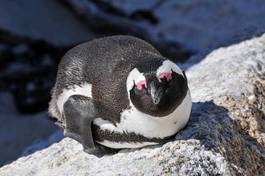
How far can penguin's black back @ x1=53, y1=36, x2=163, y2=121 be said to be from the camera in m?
2.99

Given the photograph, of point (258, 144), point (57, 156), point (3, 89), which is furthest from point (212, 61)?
point (3, 89)

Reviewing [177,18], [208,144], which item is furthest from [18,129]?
[208,144]

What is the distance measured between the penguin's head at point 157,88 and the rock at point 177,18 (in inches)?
127

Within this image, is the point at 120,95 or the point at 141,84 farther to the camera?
the point at 120,95

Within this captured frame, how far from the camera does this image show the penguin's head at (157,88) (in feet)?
9.12

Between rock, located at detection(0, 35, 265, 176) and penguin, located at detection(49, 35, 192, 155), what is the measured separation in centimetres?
8

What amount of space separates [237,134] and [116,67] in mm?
691

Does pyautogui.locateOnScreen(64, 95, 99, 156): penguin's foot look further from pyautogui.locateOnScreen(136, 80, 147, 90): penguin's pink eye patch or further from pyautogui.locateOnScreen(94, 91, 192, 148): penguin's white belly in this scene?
pyautogui.locateOnScreen(136, 80, 147, 90): penguin's pink eye patch

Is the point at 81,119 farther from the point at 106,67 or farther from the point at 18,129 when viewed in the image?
the point at 18,129

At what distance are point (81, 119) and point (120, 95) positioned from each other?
26 centimetres

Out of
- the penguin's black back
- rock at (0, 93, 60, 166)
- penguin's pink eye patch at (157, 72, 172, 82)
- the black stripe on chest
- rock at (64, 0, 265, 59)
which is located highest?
penguin's pink eye patch at (157, 72, 172, 82)

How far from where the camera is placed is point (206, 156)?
10.0 ft

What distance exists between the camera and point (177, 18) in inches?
255

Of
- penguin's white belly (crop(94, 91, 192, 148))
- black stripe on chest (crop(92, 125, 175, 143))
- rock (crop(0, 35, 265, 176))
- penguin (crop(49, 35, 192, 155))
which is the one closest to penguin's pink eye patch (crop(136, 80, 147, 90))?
penguin (crop(49, 35, 192, 155))
